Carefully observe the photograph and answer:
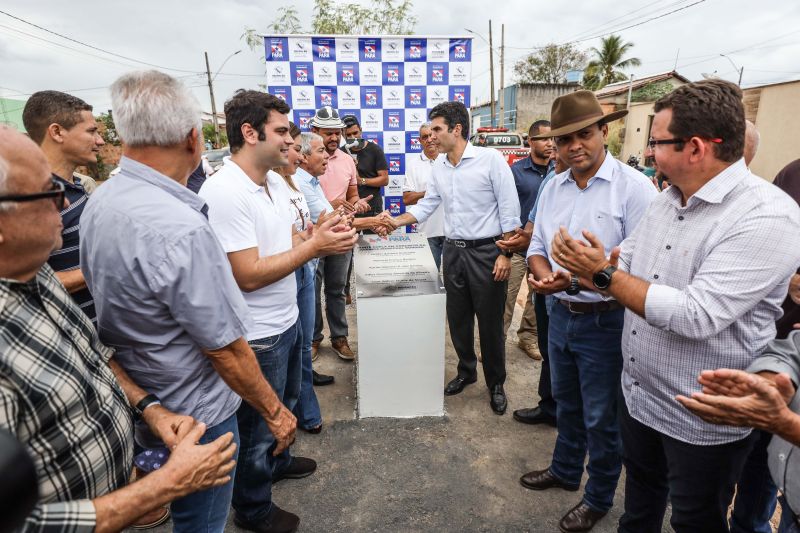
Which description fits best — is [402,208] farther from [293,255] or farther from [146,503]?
[146,503]

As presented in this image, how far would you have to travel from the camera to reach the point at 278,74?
577 centimetres

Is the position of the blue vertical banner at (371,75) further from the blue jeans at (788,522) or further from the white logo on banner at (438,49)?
the blue jeans at (788,522)

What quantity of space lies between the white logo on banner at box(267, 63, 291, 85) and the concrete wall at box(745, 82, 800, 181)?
13453 mm

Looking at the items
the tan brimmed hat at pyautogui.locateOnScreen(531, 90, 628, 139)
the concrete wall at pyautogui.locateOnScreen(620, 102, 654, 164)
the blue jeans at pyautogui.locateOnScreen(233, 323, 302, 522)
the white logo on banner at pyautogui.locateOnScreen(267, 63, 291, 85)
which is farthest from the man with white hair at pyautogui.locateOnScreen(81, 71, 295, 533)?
the concrete wall at pyautogui.locateOnScreen(620, 102, 654, 164)

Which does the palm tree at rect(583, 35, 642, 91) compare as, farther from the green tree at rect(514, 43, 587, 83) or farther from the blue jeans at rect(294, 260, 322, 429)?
the blue jeans at rect(294, 260, 322, 429)

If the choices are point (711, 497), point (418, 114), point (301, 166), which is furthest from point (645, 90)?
point (711, 497)

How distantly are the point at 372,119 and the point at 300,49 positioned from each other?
1251 millimetres

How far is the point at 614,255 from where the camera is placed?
1907 mm

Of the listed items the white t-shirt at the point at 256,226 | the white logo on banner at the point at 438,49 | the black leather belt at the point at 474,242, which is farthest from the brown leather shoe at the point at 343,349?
the white logo on banner at the point at 438,49

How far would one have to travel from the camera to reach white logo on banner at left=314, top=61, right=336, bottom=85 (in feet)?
19.1

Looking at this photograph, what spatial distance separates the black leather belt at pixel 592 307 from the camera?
6.78 feet

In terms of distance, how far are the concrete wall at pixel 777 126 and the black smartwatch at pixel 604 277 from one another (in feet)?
47.9

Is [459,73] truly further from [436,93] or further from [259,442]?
[259,442]

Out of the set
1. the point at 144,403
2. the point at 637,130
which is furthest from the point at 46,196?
the point at 637,130
